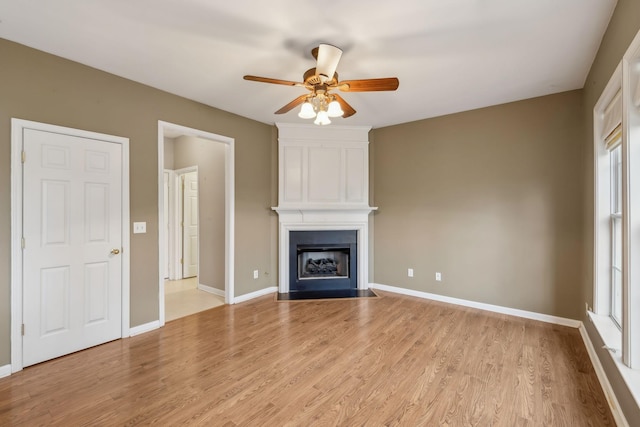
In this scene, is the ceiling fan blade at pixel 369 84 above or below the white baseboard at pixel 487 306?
above

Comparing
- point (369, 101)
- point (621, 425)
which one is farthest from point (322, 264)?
point (621, 425)

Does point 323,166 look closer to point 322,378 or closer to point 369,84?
point 369,84

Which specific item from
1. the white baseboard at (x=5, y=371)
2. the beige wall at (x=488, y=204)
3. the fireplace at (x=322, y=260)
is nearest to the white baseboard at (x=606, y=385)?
the beige wall at (x=488, y=204)

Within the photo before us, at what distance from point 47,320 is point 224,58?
8.94 feet

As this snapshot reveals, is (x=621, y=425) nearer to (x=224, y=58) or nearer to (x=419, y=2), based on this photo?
(x=419, y=2)

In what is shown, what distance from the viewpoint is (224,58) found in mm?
2584

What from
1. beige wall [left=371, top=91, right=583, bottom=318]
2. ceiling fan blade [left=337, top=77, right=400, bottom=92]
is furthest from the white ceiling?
beige wall [left=371, top=91, right=583, bottom=318]

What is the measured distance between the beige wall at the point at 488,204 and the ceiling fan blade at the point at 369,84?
2071 millimetres

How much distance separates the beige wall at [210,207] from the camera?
4.57m

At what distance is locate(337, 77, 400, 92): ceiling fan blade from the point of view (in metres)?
2.29

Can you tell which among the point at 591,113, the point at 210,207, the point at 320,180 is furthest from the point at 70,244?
the point at 591,113

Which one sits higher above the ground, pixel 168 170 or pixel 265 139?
pixel 265 139

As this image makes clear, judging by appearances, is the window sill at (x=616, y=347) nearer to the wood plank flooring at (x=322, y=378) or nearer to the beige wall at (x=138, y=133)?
the wood plank flooring at (x=322, y=378)

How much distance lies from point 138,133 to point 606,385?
453cm
